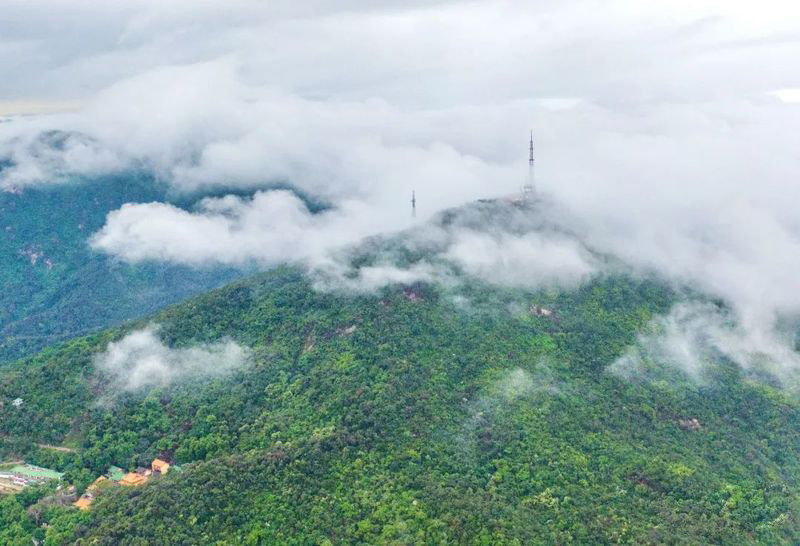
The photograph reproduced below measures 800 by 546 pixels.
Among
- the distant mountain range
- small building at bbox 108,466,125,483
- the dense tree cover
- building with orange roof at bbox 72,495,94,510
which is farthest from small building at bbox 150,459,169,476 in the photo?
building with orange roof at bbox 72,495,94,510

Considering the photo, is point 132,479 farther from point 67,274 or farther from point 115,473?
point 67,274

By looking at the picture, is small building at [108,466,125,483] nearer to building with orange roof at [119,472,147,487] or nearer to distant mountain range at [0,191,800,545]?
building with orange roof at [119,472,147,487]

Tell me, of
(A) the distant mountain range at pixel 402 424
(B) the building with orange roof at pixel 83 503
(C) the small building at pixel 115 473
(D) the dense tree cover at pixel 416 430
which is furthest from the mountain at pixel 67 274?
(B) the building with orange roof at pixel 83 503

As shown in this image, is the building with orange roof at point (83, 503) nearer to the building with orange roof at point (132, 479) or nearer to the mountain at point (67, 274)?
the building with orange roof at point (132, 479)

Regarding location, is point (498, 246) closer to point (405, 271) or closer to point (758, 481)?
point (405, 271)

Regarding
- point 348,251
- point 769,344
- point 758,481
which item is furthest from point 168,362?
point 769,344

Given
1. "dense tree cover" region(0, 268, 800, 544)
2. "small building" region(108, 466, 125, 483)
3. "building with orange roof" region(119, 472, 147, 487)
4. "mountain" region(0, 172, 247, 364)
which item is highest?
"dense tree cover" region(0, 268, 800, 544)
